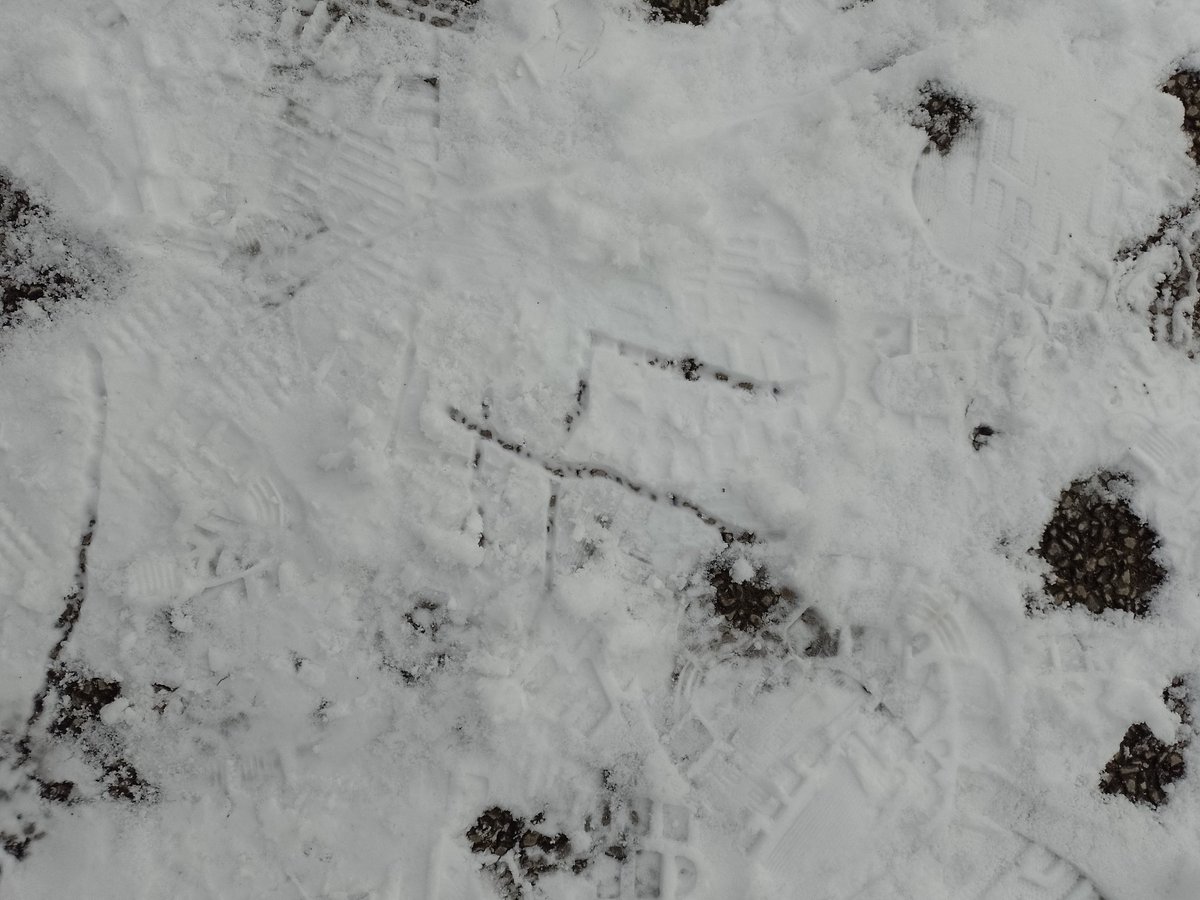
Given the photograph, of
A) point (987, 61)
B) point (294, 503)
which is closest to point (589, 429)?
point (294, 503)

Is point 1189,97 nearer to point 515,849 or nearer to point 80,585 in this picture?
point 515,849

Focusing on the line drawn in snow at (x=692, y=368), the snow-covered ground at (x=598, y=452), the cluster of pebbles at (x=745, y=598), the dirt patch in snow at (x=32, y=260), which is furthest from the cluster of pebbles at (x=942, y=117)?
the dirt patch in snow at (x=32, y=260)

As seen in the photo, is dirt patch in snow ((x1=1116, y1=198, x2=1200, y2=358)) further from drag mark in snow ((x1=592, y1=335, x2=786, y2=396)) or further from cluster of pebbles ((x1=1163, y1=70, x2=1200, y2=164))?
drag mark in snow ((x1=592, y1=335, x2=786, y2=396))

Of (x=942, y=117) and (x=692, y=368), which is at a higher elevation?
(x=942, y=117)

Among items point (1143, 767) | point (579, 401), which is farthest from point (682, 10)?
point (1143, 767)

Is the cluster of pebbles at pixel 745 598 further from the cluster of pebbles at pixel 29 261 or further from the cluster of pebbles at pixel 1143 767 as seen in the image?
the cluster of pebbles at pixel 29 261

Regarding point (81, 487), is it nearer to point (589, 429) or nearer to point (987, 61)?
point (589, 429)

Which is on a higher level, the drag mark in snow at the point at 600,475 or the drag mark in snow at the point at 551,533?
the drag mark in snow at the point at 600,475
